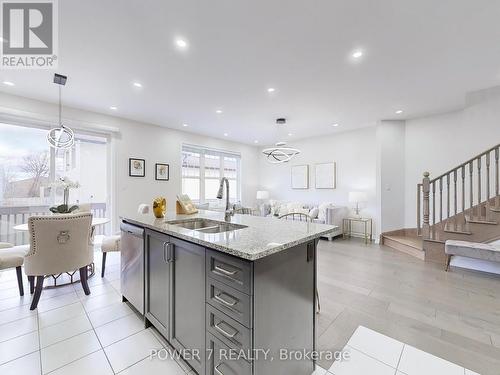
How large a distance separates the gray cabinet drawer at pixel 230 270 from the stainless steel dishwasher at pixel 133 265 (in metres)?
1.01

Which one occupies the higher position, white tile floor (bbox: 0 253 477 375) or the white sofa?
the white sofa

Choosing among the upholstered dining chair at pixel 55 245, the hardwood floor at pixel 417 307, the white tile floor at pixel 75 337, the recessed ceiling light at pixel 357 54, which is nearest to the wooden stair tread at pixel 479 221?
the hardwood floor at pixel 417 307

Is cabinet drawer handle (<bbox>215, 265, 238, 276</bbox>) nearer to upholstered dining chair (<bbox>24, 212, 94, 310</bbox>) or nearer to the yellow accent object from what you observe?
the yellow accent object

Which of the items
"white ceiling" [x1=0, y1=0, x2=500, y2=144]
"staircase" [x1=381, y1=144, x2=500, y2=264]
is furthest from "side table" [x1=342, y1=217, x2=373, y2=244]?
"white ceiling" [x1=0, y1=0, x2=500, y2=144]

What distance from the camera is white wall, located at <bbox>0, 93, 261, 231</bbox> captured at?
3848 millimetres

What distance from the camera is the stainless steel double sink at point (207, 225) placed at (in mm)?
2041

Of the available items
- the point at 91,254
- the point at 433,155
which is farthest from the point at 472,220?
the point at 91,254

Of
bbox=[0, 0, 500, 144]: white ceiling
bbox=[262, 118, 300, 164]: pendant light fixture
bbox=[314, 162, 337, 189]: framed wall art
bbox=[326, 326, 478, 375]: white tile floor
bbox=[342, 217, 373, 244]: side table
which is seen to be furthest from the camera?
bbox=[314, 162, 337, 189]: framed wall art

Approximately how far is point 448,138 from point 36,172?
26.2ft

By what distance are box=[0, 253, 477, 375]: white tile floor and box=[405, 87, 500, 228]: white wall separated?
4058 millimetres

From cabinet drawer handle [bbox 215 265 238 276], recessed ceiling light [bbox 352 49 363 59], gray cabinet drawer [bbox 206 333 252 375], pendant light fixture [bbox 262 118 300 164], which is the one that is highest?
recessed ceiling light [bbox 352 49 363 59]

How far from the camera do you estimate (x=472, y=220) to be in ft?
11.2

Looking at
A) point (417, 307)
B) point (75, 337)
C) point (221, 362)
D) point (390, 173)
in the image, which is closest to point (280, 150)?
point (390, 173)

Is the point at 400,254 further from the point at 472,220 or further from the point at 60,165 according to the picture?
the point at 60,165
